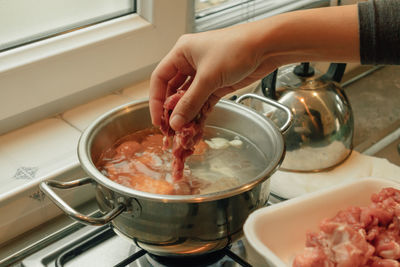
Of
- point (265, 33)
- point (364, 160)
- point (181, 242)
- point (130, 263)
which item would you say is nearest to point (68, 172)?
point (130, 263)

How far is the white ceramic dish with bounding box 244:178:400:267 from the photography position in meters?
0.72

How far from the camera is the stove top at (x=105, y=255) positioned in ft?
2.66

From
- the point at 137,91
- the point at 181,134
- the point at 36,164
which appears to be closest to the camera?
the point at 181,134

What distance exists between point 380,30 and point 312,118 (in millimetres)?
360

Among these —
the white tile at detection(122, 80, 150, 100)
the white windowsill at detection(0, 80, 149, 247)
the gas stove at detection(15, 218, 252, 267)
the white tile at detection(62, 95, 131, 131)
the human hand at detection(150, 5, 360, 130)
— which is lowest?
the gas stove at detection(15, 218, 252, 267)

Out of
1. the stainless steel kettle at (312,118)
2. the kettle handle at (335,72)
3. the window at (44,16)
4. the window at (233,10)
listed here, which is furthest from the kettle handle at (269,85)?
the window at (44,16)

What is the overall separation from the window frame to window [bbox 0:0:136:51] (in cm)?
2

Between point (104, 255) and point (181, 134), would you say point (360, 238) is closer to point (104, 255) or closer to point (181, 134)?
point (181, 134)

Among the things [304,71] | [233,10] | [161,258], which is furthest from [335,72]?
[161,258]

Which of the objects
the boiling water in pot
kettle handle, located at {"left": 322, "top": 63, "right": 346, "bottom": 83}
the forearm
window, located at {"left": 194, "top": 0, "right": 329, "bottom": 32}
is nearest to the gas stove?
the boiling water in pot

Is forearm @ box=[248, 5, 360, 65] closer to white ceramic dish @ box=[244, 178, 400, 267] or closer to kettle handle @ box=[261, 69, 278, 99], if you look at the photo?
Result: white ceramic dish @ box=[244, 178, 400, 267]

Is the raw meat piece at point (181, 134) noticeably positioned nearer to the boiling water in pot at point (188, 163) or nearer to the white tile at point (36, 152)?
the boiling water in pot at point (188, 163)

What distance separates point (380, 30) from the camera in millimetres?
717

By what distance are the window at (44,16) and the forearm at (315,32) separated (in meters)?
0.46
